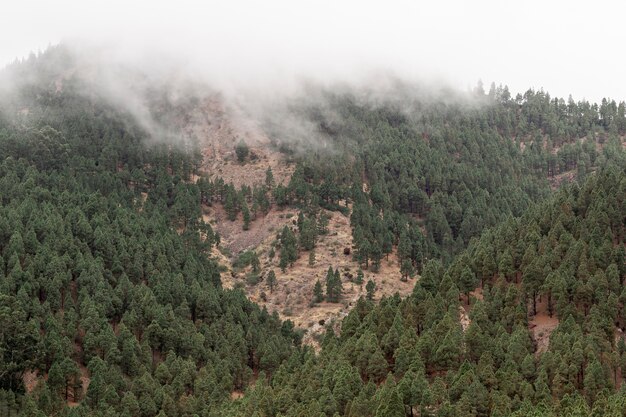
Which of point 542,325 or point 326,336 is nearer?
point 542,325

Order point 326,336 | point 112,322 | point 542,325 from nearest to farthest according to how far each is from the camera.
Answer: point 542,325
point 326,336
point 112,322

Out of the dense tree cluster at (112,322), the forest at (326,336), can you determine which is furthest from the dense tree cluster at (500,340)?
the dense tree cluster at (112,322)

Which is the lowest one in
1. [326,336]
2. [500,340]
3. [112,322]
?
[112,322]

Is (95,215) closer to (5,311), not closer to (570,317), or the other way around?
(5,311)

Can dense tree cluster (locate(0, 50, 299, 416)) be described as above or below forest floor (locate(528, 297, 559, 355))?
below

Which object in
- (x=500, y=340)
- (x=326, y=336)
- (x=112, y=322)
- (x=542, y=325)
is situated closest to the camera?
(x=500, y=340)

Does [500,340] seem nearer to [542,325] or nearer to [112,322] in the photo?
[542,325]

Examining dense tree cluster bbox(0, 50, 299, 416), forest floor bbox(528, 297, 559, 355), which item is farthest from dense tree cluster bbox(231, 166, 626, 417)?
dense tree cluster bbox(0, 50, 299, 416)

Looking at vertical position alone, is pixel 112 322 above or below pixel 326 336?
below

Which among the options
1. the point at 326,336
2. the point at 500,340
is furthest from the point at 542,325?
the point at 326,336

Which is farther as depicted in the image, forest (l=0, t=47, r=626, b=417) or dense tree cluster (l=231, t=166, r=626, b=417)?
forest (l=0, t=47, r=626, b=417)

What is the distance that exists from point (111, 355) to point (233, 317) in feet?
113

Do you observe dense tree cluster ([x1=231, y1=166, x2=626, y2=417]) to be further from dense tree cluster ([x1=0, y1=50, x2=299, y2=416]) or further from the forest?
dense tree cluster ([x1=0, y1=50, x2=299, y2=416])

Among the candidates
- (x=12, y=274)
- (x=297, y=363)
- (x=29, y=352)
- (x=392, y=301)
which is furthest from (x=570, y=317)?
(x=12, y=274)
